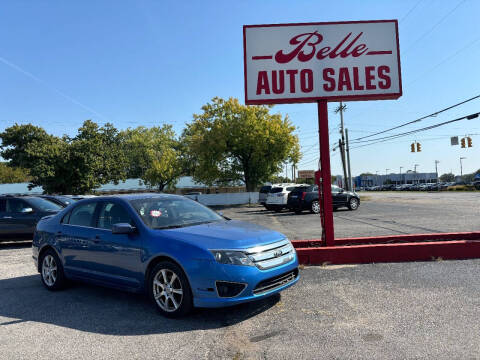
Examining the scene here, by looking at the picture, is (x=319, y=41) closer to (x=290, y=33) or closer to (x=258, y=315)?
(x=290, y=33)

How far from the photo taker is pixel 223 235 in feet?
15.0

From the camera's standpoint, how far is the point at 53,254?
6125mm

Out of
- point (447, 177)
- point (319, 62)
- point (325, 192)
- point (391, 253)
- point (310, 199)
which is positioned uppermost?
point (319, 62)

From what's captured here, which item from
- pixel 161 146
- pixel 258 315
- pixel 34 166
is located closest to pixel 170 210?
pixel 258 315

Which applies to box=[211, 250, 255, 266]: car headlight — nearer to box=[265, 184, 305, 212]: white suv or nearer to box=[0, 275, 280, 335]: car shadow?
box=[0, 275, 280, 335]: car shadow

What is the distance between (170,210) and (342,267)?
3.39 meters

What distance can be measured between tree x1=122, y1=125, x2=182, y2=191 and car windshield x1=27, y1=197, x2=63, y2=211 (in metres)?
43.1

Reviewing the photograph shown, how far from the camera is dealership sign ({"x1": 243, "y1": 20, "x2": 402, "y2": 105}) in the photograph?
8383mm

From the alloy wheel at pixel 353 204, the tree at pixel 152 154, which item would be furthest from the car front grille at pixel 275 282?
the tree at pixel 152 154

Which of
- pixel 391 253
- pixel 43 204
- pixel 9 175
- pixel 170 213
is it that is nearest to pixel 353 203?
pixel 391 253

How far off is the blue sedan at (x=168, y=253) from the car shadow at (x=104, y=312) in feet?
0.73

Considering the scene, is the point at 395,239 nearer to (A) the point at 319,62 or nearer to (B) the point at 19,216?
(A) the point at 319,62

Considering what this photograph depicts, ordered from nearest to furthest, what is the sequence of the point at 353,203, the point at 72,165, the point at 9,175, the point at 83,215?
1. the point at 83,215
2. the point at 353,203
3. the point at 72,165
4. the point at 9,175

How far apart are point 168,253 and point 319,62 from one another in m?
5.86
